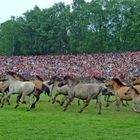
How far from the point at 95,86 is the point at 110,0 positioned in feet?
225

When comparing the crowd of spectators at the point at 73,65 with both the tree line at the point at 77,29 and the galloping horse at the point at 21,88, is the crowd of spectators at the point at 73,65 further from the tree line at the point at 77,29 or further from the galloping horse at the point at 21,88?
the galloping horse at the point at 21,88

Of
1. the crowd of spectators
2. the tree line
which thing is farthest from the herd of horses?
the tree line

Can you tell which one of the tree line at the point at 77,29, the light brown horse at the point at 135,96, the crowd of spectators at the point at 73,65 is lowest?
the light brown horse at the point at 135,96

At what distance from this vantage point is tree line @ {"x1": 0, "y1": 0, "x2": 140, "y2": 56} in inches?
3297

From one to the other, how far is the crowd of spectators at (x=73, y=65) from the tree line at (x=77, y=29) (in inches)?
603

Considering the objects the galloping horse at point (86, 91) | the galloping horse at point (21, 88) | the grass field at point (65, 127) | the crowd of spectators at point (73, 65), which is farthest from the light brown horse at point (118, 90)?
the crowd of spectators at point (73, 65)

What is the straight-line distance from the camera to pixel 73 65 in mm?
65625

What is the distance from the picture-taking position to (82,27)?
8788cm

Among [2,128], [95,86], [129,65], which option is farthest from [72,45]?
[2,128]

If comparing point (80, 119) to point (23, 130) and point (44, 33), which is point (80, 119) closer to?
point (23, 130)

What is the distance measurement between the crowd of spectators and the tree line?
1533 cm

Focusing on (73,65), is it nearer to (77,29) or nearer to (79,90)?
(77,29)

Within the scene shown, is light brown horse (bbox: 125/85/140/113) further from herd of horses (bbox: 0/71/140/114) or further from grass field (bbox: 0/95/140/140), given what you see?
grass field (bbox: 0/95/140/140)

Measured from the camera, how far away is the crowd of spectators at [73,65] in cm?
6010
